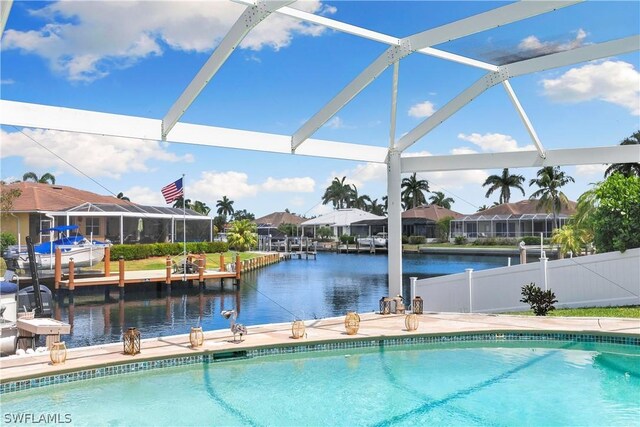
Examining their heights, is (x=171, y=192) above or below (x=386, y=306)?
above

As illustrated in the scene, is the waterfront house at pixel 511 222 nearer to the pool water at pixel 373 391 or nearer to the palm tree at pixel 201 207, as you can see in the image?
the palm tree at pixel 201 207

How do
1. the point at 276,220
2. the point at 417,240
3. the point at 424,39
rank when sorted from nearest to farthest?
the point at 424,39 < the point at 417,240 < the point at 276,220

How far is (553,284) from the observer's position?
14453 mm

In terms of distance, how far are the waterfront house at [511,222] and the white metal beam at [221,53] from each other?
4759 centimetres

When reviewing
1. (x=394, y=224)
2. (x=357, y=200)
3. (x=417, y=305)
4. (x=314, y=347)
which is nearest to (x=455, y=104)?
(x=394, y=224)

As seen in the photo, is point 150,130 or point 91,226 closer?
point 150,130

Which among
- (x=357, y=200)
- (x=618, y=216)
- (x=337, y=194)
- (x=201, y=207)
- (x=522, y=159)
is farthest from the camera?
(x=357, y=200)

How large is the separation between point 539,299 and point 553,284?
0.83m

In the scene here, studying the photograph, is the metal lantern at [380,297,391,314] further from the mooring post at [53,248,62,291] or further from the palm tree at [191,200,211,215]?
the palm tree at [191,200,211,215]

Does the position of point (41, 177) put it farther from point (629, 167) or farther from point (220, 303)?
point (629, 167)

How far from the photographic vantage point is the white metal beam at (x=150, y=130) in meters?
9.05

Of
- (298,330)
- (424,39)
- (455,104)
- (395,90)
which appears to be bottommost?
(298,330)

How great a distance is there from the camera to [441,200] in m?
77.5

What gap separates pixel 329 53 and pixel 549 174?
34.9m
